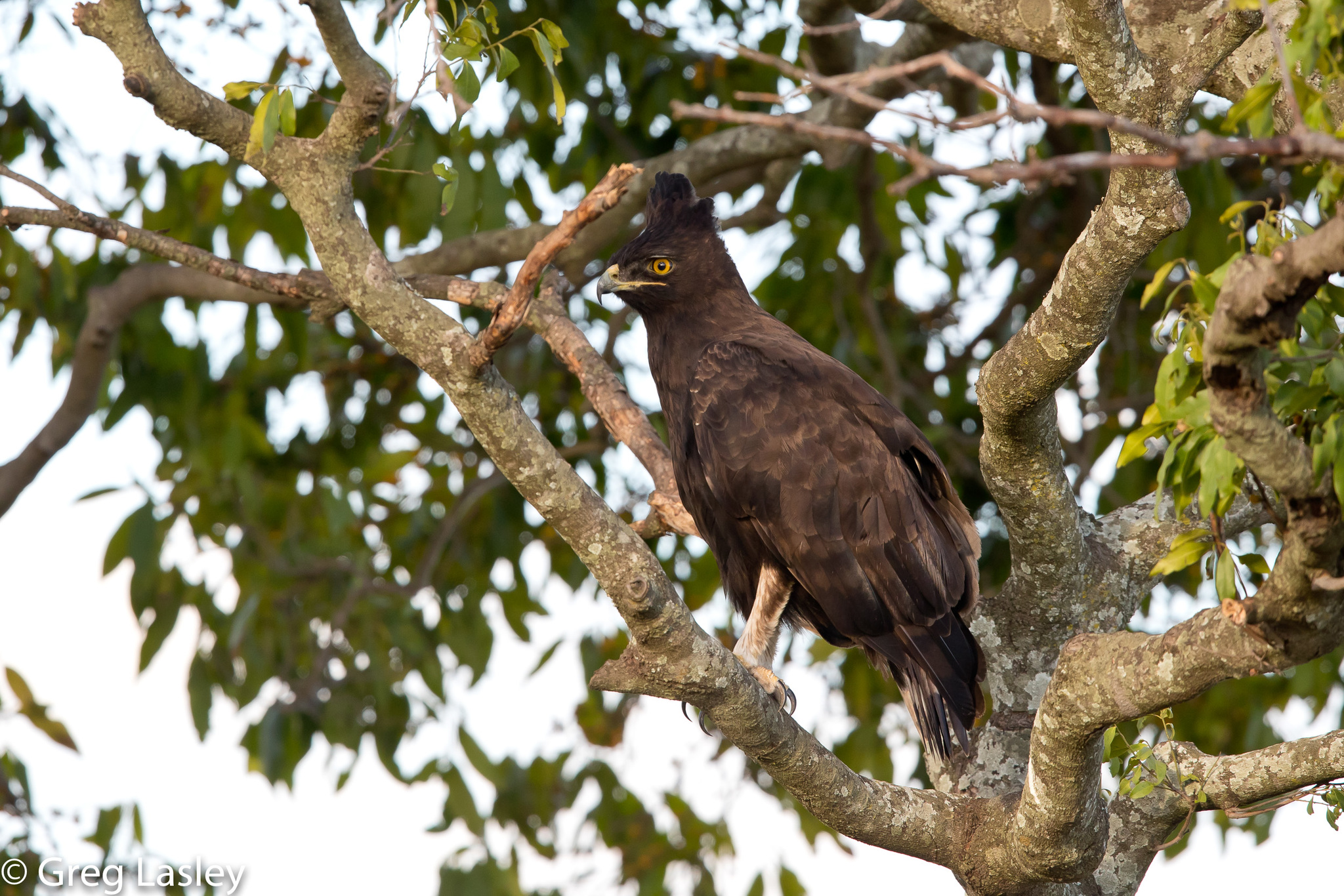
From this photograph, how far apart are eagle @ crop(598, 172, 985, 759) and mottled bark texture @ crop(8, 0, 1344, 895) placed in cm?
26

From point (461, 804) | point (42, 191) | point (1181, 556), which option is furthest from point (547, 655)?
point (1181, 556)

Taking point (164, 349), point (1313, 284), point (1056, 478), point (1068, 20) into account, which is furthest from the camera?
point (164, 349)

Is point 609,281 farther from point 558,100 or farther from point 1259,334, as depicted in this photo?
point 1259,334

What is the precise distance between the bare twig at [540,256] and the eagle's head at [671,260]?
1.75m

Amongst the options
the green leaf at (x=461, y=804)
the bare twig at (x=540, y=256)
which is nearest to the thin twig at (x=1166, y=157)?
the bare twig at (x=540, y=256)

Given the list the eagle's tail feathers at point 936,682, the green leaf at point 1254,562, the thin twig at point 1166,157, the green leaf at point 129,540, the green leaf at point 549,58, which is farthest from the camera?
the green leaf at point 129,540

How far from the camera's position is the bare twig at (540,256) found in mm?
2199

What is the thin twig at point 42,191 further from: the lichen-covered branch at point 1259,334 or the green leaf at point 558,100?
the lichen-covered branch at point 1259,334

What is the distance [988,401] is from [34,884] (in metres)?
3.98

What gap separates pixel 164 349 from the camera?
17.1 feet

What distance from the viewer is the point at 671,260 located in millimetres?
4234

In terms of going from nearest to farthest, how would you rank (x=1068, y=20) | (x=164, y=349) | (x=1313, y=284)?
(x=1313, y=284)
(x=1068, y=20)
(x=164, y=349)

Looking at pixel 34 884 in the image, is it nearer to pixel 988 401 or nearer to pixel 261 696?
pixel 261 696

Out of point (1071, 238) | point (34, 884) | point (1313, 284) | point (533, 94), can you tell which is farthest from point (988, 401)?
point (34, 884)
